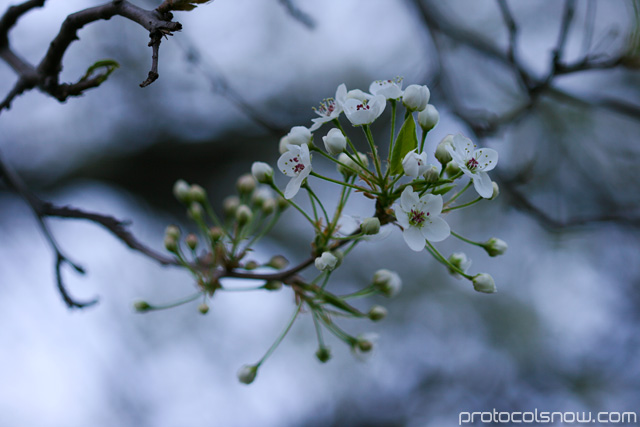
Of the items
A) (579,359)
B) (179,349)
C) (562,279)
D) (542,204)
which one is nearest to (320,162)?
(542,204)

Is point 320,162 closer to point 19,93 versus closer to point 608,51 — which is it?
point 608,51

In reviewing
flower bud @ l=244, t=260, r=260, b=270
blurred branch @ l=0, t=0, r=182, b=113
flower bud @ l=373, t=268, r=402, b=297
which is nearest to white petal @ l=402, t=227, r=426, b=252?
flower bud @ l=373, t=268, r=402, b=297

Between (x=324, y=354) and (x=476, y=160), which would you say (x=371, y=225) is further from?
(x=324, y=354)

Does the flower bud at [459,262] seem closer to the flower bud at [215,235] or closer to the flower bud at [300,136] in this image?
the flower bud at [300,136]

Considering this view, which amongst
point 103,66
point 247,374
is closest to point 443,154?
point 103,66

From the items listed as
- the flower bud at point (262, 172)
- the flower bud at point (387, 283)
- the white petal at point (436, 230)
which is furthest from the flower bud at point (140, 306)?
the white petal at point (436, 230)

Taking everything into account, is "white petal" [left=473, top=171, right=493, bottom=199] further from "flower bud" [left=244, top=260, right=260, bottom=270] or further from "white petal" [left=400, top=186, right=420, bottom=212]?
"flower bud" [left=244, top=260, right=260, bottom=270]

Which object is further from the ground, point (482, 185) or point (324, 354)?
point (482, 185)
